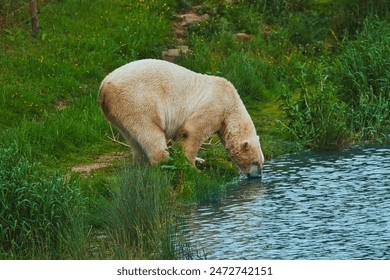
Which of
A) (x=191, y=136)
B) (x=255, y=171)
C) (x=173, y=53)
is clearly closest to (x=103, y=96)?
(x=191, y=136)

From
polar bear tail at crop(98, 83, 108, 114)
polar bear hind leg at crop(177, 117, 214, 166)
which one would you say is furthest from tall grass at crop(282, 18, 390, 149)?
polar bear tail at crop(98, 83, 108, 114)

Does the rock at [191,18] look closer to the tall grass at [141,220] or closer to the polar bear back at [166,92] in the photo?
the polar bear back at [166,92]

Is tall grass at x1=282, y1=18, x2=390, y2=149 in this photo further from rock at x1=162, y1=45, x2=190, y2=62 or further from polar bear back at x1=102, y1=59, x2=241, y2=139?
rock at x1=162, y1=45, x2=190, y2=62

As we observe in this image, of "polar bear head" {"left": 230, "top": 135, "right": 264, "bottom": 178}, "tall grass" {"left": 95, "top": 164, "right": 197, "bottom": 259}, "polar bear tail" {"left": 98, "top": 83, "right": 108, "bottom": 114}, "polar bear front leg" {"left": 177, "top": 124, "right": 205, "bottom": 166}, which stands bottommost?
"polar bear head" {"left": 230, "top": 135, "right": 264, "bottom": 178}

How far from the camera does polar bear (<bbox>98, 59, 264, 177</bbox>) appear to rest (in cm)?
1371

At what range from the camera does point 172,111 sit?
14.2m

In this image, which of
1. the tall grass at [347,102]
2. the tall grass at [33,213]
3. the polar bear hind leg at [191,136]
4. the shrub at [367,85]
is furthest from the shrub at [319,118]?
the tall grass at [33,213]

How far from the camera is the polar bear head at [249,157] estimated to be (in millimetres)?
14531

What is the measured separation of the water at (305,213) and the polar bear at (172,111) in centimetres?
67

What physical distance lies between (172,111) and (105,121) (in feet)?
9.68

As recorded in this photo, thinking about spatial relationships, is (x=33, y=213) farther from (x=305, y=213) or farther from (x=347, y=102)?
(x=347, y=102)

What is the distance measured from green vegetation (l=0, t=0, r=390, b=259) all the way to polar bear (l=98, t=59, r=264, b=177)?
40cm
